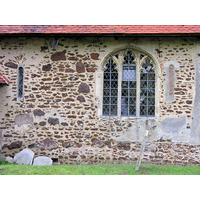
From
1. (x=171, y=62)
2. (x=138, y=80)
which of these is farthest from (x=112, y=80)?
(x=171, y=62)

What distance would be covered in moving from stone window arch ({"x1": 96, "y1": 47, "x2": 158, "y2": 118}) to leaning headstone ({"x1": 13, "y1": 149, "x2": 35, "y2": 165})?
2641 mm

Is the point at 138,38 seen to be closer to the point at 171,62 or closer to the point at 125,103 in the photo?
the point at 171,62

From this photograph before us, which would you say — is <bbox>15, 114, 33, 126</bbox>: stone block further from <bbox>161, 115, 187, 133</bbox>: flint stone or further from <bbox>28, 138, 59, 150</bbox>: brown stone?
<bbox>161, 115, 187, 133</bbox>: flint stone

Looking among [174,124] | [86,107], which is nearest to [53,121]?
[86,107]

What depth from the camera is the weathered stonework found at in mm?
7520

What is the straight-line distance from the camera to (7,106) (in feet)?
25.7

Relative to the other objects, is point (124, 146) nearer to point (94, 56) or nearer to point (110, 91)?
point (110, 91)

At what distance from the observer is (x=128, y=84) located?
778cm

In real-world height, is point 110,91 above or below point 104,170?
above

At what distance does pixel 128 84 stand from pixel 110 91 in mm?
648

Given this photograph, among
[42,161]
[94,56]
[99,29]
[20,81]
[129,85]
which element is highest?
[99,29]

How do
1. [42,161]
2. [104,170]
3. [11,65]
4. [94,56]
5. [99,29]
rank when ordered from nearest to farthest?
[104,170]
[42,161]
[99,29]
[94,56]
[11,65]

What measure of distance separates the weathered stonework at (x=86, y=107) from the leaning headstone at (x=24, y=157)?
0.76ft

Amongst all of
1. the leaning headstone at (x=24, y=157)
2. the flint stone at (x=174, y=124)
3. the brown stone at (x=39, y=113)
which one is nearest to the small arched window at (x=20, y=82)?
the brown stone at (x=39, y=113)
